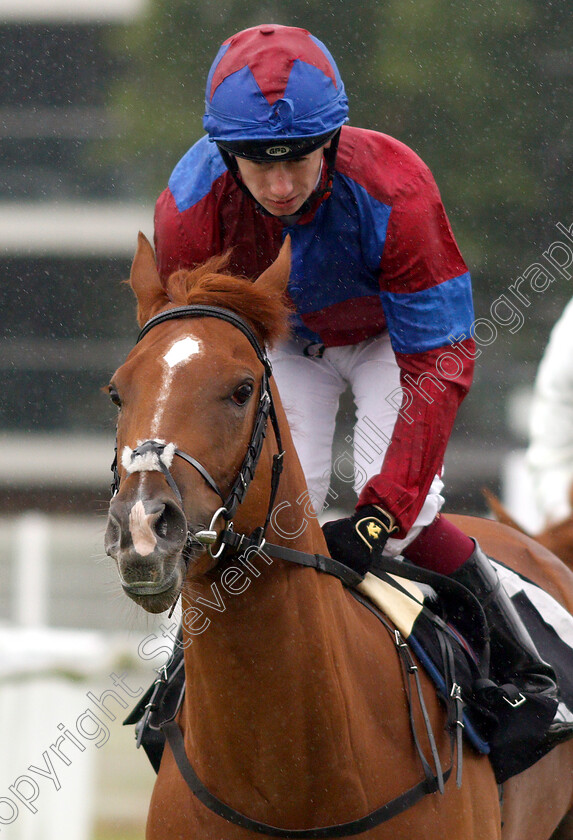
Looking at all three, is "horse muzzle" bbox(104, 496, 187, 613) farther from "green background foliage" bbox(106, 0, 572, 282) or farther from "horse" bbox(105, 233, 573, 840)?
"green background foliage" bbox(106, 0, 572, 282)

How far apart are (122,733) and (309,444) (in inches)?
158

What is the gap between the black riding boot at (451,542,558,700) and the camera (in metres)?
3.14

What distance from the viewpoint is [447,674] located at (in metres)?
2.80

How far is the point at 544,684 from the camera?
10.2 ft

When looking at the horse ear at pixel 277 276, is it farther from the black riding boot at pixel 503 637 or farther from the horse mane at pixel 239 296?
the black riding boot at pixel 503 637

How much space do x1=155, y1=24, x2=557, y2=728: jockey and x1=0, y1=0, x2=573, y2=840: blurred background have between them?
6148 mm

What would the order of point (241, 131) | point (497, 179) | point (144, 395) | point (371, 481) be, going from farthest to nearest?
1. point (497, 179)
2. point (371, 481)
3. point (241, 131)
4. point (144, 395)

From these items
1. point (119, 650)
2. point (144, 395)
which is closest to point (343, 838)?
point (144, 395)

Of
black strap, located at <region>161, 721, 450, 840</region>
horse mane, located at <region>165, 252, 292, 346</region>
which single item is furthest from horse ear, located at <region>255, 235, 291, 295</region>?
black strap, located at <region>161, 721, 450, 840</region>

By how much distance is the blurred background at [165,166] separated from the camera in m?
10.1

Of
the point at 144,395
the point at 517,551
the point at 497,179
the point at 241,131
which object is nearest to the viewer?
the point at 144,395

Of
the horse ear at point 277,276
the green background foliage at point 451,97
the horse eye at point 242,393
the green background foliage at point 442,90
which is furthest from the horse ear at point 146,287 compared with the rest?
the green background foliage at point 442,90

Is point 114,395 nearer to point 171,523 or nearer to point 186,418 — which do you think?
point 186,418

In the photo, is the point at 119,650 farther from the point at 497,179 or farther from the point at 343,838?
the point at 497,179
